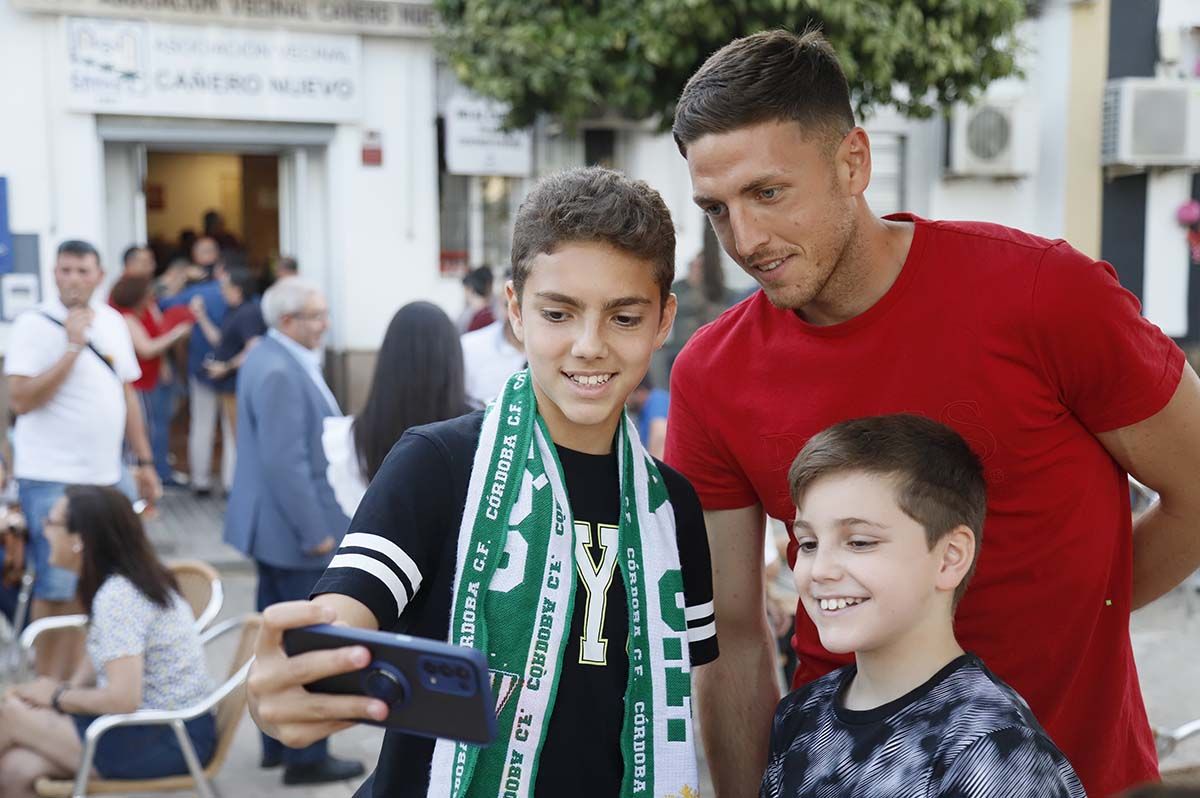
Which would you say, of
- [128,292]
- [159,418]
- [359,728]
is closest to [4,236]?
[128,292]

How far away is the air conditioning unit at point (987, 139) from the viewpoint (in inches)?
491

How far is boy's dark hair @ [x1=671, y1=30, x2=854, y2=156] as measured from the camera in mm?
2039

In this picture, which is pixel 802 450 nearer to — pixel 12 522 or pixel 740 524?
pixel 740 524

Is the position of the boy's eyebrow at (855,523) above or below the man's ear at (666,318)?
below

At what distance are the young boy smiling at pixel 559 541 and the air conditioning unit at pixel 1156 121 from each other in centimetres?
1211

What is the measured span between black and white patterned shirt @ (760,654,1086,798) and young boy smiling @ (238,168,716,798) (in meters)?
0.18

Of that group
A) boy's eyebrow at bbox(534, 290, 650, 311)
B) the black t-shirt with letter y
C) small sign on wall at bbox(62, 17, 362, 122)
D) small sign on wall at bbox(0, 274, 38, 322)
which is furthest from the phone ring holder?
small sign on wall at bbox(62, 17, 362, 122)

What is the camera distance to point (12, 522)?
5.94 m

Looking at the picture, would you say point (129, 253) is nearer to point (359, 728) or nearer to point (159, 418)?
point (159, 418)

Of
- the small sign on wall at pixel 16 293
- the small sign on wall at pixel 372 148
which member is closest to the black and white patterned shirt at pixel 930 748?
the small sign on wall at pixel 16 293

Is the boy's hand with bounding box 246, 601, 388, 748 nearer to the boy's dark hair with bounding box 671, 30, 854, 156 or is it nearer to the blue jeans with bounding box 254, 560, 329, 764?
the boy's dark hair with bounding box 671, 30, 854, 156

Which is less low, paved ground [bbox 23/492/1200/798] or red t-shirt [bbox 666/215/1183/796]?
red t-shirt [bbox 666/215/1183/796]

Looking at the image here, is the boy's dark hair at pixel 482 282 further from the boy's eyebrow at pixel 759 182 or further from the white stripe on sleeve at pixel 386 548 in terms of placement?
the white stripe on sleeve at pixel 386 548

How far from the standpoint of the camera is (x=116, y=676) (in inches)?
165
